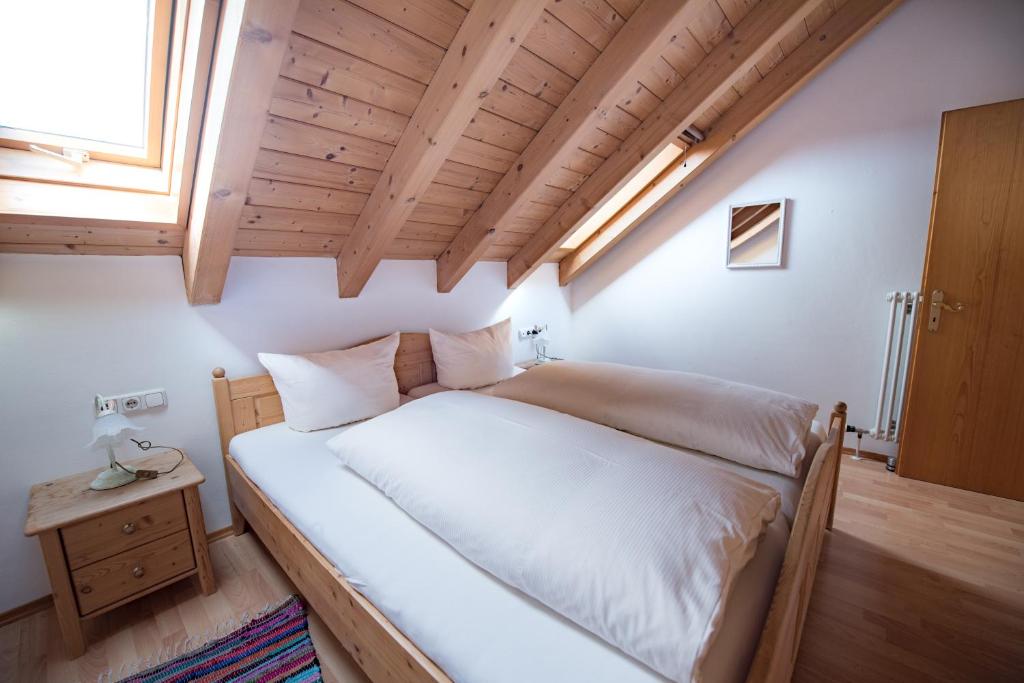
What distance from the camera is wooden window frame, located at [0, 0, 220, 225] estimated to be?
1.19m

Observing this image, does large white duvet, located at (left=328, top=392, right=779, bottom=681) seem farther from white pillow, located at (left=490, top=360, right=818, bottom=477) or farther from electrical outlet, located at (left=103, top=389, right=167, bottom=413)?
electrical outlet, located at (left=103, top=389, right=167, bottom=413)

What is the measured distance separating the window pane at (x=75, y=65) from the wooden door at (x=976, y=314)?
3.47 metres

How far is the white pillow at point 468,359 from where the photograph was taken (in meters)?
2.47

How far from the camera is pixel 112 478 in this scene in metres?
1.49

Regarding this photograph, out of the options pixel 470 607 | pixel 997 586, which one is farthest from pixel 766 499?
pixel 997 586

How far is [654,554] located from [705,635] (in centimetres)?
15

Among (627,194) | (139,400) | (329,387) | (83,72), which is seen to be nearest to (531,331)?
(627,194)

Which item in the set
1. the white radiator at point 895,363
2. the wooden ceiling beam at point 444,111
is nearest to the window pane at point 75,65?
the wooden ceiling beam at point 444,111

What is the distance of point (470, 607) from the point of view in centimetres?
93

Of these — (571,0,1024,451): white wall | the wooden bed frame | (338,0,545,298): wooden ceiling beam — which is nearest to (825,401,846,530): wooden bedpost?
the wooden bed frame

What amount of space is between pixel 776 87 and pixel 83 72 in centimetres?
312

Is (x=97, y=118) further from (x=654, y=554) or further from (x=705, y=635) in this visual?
(x=705, y=635)

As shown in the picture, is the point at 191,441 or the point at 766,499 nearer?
the point at 766,499

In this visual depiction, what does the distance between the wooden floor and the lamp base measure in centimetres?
50
